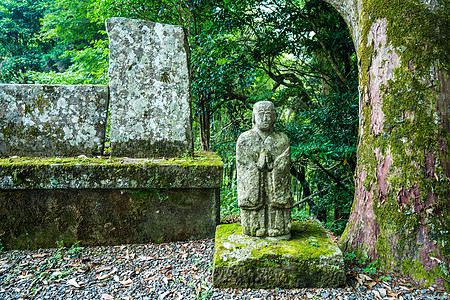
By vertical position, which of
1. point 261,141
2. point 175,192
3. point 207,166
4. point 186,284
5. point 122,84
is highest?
point 122,84

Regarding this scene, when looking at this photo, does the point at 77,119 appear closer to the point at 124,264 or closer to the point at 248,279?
the point at 124,264

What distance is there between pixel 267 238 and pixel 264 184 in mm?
537

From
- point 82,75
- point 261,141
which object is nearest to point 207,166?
point 261,141

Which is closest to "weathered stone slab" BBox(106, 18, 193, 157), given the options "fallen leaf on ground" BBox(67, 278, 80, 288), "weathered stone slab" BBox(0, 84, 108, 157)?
"weathered stone slab" BBox(0, 84, 108, 157)

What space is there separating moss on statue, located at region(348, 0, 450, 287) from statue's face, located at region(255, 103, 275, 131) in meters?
1.09

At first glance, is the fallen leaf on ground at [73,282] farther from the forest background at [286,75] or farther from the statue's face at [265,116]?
the statue's face at [265,116]

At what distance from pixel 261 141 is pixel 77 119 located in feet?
7.90

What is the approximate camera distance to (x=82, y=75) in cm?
802

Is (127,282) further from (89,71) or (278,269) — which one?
(89,71)

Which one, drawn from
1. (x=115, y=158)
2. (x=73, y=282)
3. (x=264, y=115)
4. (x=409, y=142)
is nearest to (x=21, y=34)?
(x=115, y=158)

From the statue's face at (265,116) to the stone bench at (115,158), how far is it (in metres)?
0.79

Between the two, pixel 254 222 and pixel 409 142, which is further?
pixel 254 222

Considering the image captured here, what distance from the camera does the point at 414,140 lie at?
7.96 ft

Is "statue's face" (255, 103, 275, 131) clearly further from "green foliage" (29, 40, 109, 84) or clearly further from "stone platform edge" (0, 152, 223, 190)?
"green foliage" (29, 40, 109, 84)
